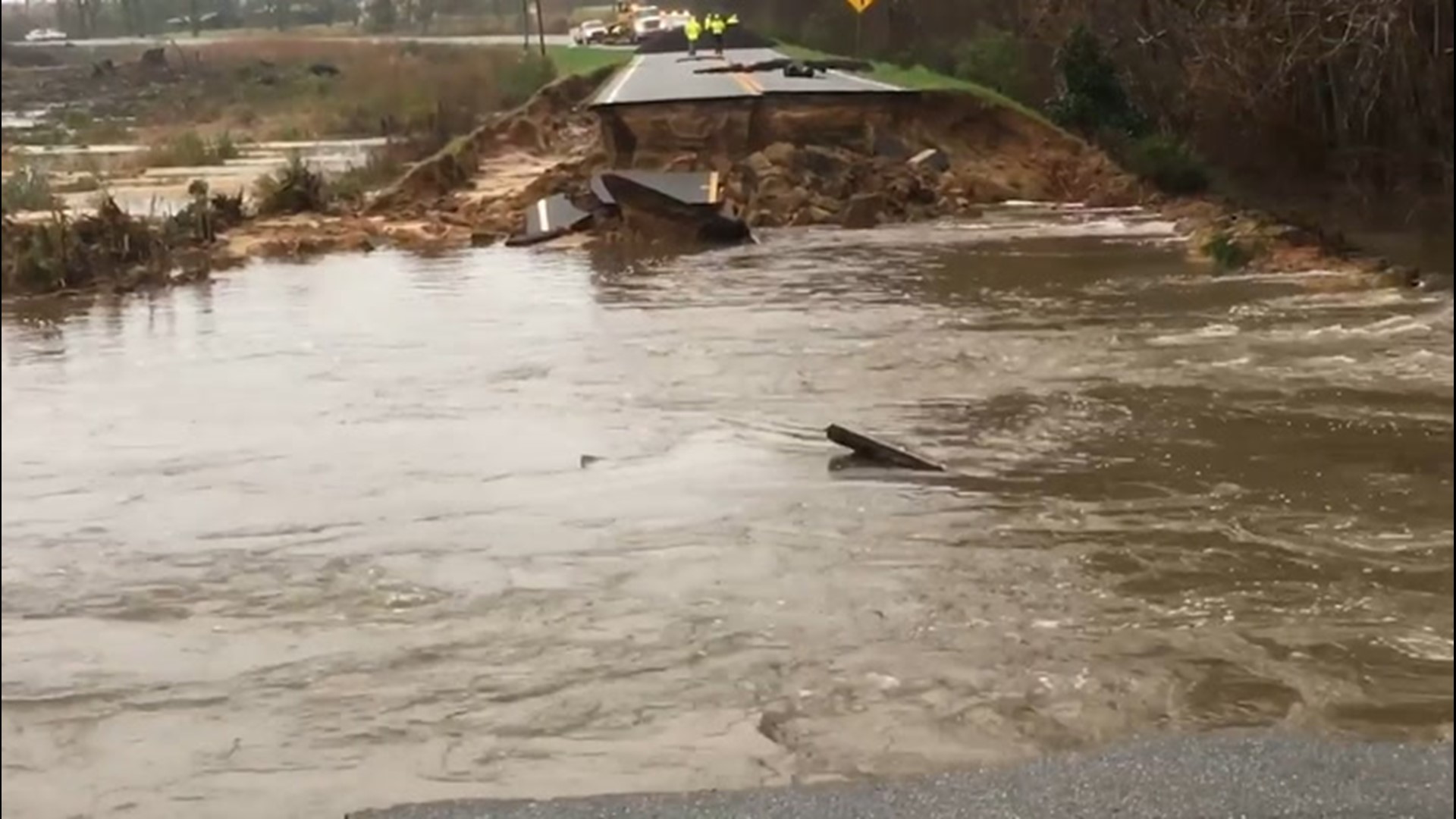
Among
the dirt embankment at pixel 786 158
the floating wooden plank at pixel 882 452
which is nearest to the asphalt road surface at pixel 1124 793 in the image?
the dirt embankment at pixel 786 158

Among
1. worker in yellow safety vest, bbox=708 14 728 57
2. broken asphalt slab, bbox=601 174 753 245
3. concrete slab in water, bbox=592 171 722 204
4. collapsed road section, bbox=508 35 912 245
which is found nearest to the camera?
worker in yellow safety vest, bbox=708 14 728 57

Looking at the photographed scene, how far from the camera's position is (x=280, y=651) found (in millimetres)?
3293

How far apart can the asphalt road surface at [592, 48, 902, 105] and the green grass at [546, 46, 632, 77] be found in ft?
0.14

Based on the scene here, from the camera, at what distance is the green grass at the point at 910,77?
342 cm

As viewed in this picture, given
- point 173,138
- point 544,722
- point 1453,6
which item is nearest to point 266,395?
point 544,722

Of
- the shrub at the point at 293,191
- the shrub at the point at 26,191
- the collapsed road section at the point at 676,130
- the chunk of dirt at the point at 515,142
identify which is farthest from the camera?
the shrub at the point at 293,191

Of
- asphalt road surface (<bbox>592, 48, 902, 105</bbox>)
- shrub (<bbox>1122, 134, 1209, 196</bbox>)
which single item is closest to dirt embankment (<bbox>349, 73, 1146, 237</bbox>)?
asphalt road surface (<bbox>592, 48, 902, 105</bbox>)

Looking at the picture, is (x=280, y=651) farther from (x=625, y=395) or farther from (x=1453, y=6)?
(x=625, y=395)

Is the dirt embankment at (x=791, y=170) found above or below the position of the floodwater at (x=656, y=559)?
above

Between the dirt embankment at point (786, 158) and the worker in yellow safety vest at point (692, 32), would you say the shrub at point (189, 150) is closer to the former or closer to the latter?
the worker in yellow safety vest at point (692, 32)

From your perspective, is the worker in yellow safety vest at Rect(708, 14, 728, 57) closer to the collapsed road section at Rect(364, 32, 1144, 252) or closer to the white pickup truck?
the collapsed road section at Rect(364, 32, 1144, 252)

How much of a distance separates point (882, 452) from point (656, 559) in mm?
1255

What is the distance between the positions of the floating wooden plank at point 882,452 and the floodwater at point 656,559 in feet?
0.30

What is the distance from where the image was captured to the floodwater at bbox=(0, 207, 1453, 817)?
8.89 feet
